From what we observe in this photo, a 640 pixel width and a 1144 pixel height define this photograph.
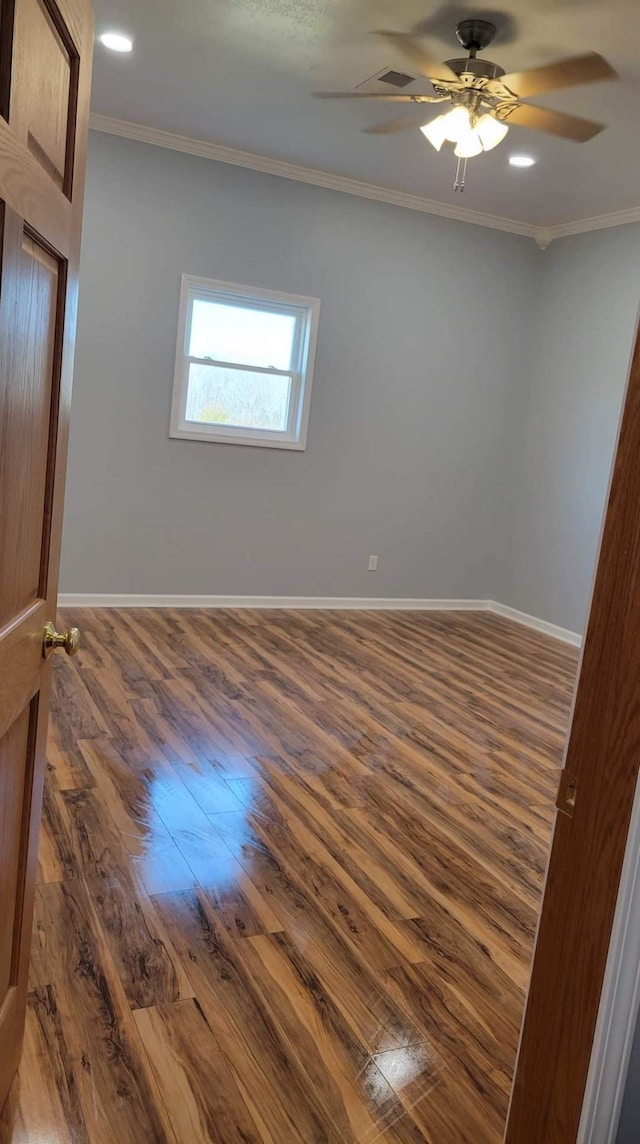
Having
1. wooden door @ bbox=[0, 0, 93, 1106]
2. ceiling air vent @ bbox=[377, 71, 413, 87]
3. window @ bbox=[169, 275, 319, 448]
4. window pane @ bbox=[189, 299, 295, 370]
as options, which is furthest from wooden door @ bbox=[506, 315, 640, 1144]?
window pane @ bbox=[189, 299, 295, 370]

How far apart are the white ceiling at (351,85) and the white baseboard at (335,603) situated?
9.74 ft

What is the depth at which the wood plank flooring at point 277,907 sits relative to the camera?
163 cm

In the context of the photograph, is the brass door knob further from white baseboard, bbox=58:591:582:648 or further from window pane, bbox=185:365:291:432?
window pane, bbox=185:365:291:432

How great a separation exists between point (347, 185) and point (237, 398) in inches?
65.0

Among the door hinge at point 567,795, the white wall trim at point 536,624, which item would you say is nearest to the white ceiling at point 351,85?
the white wall trim at point 536,624

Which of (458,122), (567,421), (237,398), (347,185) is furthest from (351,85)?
(567,421)

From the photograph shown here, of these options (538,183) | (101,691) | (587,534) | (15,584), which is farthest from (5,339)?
(587,534)

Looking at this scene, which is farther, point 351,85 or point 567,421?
point 567,421

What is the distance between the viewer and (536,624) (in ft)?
21.0

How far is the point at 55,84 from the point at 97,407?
14.1 ft

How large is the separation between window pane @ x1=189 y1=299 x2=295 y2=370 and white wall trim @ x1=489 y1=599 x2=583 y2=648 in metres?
2.65

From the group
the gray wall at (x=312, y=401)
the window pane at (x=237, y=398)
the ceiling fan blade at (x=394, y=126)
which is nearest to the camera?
the ceiling fan blade at (x=394, y=126)

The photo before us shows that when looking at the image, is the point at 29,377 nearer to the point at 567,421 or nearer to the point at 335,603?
the point at 335,603

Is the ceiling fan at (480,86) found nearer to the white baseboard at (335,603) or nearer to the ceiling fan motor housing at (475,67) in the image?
the ceiling fan motor housing at (475,67)
